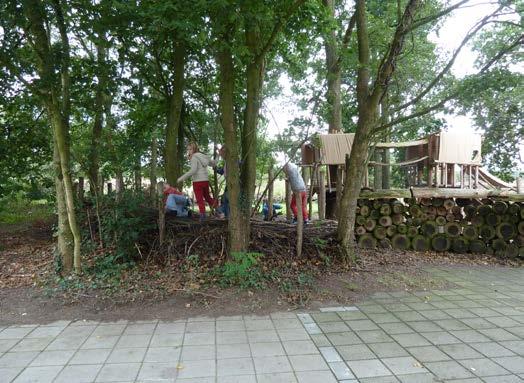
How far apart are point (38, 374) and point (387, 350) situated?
10.6 feet

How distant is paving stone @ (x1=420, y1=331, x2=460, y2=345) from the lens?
13.0 feet

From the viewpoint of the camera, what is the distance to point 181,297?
5.15 metres

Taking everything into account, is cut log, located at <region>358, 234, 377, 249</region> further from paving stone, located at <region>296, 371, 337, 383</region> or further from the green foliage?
paving stone, located at <region>296, 371, 337, 383</region>

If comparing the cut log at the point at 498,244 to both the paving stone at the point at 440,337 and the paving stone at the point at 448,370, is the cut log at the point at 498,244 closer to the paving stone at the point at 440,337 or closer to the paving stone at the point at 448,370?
the paving stone at the point at 440,337

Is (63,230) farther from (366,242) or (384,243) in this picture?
(384,243)

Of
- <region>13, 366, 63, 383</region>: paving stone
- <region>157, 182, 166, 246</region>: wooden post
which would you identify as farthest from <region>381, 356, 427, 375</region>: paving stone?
<region>157, 182, 166, 246</region>: wooden post

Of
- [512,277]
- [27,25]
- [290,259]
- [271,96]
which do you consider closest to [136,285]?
[290,259]

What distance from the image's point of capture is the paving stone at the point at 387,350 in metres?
3.68

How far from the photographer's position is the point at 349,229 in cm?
666

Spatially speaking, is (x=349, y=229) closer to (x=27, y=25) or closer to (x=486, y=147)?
(x=27, y=25)

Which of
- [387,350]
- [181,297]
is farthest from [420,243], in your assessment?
[181,297]

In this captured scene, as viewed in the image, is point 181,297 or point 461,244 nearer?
point 181,297

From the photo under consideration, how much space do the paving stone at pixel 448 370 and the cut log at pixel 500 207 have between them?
549 cm

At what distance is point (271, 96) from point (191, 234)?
275 inches
